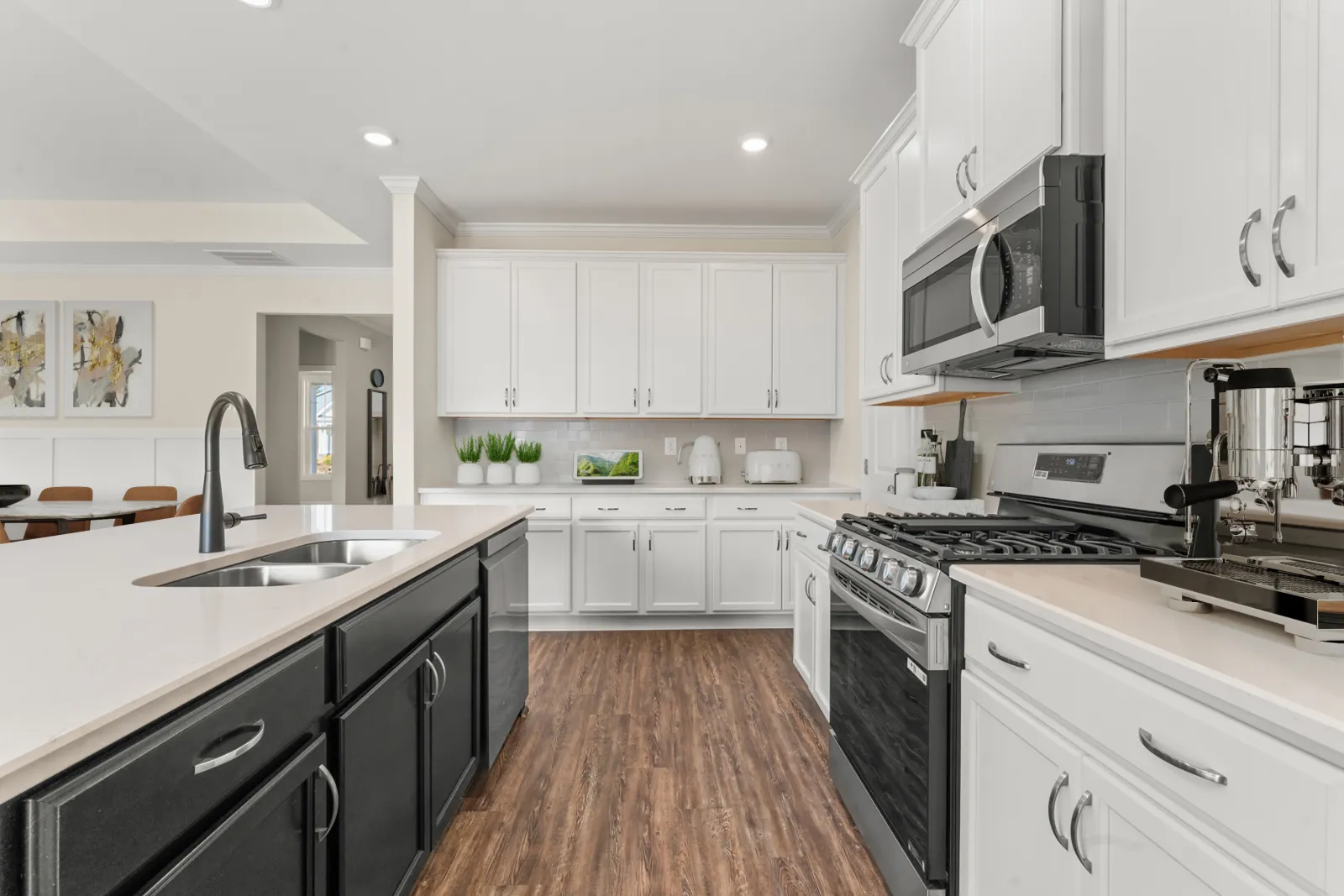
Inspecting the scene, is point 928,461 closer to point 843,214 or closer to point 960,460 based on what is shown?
point 960,460

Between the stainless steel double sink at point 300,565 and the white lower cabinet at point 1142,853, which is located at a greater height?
the stainless steel double sink at point 300,565

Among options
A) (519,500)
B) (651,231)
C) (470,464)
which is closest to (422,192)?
(651,231)

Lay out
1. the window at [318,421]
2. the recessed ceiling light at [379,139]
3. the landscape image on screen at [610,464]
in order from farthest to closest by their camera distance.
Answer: the window at [318,421]
the landscape image on screen at [610,464]
the recessed ceiling light at [379,139]

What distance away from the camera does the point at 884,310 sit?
2.61 metres

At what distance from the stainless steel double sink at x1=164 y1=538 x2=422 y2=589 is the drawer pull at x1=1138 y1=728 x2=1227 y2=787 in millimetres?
1594

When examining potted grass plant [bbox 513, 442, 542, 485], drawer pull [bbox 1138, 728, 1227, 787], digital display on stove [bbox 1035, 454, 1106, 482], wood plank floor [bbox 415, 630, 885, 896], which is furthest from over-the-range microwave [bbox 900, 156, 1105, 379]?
potted grass plant [bbox 513, 442, 542, 485]

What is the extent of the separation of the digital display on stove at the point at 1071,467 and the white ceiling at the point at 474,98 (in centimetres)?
163

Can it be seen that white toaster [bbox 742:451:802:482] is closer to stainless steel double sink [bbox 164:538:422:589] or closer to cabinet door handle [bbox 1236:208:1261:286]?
stainless steel double sink [bbox 164:538:422:589]

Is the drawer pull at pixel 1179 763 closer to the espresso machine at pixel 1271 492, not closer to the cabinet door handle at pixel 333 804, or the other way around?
the espresso machine at pixel 1271 492

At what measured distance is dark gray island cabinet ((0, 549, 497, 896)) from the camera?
0.62 meters

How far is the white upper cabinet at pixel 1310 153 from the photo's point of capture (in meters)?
0.90

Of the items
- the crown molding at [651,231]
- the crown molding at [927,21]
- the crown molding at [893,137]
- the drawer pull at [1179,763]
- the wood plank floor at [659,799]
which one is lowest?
the wood plank floor at [659,799]

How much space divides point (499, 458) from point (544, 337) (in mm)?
875

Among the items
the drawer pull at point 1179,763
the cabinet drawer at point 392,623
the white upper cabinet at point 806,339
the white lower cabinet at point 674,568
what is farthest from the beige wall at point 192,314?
the drawer pull at point 1179,763
